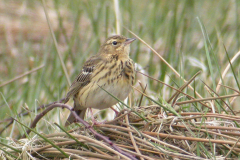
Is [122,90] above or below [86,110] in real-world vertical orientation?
above

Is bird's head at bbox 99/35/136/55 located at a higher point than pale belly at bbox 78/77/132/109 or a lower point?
higher

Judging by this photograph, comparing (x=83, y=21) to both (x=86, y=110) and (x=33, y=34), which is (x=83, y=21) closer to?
(x=33, y=34)

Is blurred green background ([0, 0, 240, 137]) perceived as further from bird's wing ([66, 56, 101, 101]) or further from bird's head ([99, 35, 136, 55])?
bird's head ([99, 35, 136, 55])

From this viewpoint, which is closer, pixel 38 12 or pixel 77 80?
pixel 77 80

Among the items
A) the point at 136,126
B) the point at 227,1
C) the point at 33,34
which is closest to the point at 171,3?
the point at 227,1

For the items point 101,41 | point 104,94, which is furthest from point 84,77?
point 101,41

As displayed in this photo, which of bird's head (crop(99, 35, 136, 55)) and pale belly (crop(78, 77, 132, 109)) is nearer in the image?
pale belly (crop(78, 77, 132, 109))

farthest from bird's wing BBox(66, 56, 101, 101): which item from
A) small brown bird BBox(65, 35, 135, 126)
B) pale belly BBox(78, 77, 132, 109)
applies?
pale belly BBox(78, 77, 132, 109)

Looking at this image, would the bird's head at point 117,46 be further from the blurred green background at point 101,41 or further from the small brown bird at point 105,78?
the blurred green background at point 101,41
